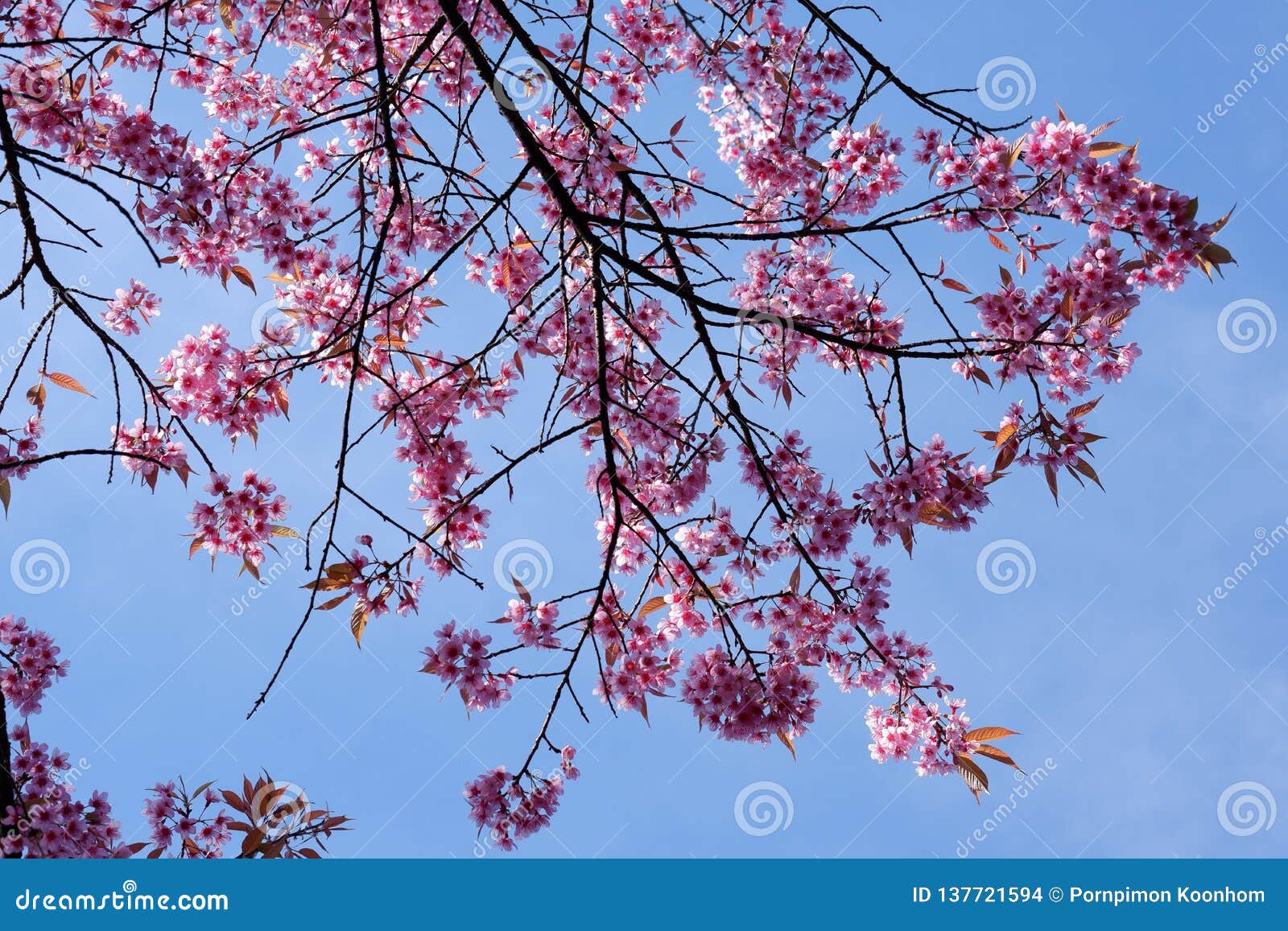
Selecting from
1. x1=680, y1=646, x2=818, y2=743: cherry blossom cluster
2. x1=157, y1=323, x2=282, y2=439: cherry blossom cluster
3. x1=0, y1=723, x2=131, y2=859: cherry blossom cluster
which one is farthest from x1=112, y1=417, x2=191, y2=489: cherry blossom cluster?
x1=680, y1=646, x2=818, y2=743: cherry blossom cluster

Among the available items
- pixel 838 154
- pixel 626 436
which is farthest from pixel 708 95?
pixel 626 436

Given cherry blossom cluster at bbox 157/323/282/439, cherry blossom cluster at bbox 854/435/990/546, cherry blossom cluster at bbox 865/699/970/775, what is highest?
cherry blossom cluster at bbox 157/323/282/439

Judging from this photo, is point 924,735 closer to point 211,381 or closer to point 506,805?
point 506,805

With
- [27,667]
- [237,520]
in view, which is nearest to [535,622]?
[237,520]

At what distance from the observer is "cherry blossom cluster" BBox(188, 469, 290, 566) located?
368cm

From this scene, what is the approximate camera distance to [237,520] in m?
3.70

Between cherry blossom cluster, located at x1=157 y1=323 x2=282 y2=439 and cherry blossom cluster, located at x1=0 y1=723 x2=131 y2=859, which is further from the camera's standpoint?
cherry blossom cluster, located at x1=157 y1=323 x2=282 y2=439

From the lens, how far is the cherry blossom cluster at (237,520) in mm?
3676

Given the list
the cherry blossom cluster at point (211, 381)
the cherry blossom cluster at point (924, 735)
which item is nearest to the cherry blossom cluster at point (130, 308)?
the cherry blossom cluster at point (211, 381)

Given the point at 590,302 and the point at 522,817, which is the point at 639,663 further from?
the point at 590,302

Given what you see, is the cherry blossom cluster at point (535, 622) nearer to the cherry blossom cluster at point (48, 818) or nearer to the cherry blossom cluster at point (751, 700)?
the cherry blossom cluster at point (751, 700)

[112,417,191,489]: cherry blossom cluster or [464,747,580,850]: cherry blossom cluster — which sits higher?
[112,417,191,489]: cherry blossom cluster

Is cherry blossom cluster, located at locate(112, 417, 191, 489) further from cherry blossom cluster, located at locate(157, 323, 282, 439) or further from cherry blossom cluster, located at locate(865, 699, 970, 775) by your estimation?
cherry blossom cluster, located at locate(865, 699, 970, 775)

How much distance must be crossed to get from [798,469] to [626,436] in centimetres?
73
